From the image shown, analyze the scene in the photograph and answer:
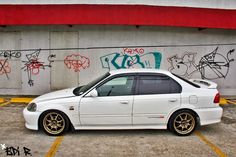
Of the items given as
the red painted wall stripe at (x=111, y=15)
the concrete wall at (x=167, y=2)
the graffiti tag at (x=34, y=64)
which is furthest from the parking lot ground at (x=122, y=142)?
the concrete wall at (x=167, y=2)

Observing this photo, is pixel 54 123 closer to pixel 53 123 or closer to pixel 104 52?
pixel 53 123

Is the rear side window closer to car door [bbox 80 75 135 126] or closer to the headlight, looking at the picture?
car door [bbox 80 75 135 126]

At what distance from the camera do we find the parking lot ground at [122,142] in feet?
17.1

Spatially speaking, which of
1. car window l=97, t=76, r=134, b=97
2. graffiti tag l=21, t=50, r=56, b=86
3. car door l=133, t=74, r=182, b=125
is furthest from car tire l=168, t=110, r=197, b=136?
graffiti tag l=21, t=50, r=56, b=86

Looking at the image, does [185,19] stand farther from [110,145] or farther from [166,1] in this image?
[110,145]

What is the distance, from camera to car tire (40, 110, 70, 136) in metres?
6.01

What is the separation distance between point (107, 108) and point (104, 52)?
4859 millimetres

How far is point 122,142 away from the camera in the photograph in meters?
5.76

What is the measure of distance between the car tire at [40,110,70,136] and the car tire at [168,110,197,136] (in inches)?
96.9

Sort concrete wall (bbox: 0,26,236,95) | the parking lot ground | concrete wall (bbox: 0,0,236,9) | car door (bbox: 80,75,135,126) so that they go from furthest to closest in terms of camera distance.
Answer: concrete wall (bbox: 0,26,236,95), concrete wall (bbox: 0,0,236,9), car door (bbox: 80,75,135,126), the parking lot ground

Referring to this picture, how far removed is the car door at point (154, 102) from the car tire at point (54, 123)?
1.63m

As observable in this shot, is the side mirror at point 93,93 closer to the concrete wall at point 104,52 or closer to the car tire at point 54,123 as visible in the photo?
the car tire at point 54,123

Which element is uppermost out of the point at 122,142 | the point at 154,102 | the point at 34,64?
the point at 34,64

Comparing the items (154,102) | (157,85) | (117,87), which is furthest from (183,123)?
(117,87)
